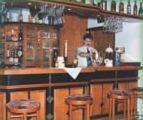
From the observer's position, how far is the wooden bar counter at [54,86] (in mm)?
4402

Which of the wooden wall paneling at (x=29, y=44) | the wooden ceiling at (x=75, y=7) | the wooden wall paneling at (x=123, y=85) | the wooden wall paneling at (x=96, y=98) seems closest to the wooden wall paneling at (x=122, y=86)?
the wooden wall paneling at (x=123, y=85)

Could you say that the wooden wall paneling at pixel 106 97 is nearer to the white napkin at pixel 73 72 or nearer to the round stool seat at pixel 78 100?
the white napkin at pixel 73 72

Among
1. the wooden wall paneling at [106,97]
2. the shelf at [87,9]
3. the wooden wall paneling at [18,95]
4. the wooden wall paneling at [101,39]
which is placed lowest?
the wooden wall paneling at [106,97]

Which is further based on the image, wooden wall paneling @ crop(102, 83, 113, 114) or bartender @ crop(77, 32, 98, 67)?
wooden wall paneling @ crop(102, 83, 113, 114)

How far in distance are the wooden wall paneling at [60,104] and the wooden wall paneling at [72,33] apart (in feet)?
9.57

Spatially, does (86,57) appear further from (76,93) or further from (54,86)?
(54,86)

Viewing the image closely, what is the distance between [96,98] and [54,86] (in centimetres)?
118

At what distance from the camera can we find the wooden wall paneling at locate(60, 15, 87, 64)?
25.8 feet

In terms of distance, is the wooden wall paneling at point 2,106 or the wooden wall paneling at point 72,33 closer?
the wooden wall paneling at point 2,106

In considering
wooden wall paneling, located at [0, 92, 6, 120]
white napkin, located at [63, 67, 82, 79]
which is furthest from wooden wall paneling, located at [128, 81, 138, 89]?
wooden wall paneling, located at [0, 92, 6, 120]

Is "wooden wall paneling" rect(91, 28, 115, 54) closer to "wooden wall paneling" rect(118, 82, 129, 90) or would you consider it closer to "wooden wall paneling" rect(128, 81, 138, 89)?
"wooden wall paneling" rect(128, 81, 138, 89)

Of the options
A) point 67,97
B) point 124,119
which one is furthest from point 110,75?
point 67,97

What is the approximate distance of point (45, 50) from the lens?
7.68 metres

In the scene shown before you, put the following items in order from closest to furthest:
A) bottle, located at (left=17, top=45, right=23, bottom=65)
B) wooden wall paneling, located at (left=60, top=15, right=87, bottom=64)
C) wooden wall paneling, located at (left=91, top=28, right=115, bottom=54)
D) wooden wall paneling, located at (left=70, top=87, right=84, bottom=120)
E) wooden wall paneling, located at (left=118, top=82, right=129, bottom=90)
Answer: wooden wall paneling, located at (left=70, top=87, right=84, bottom=120), wooden wall paneling, located at (left=118, top=82, right=129, bottom=90), bottle, located at (left=17, top=45, right=23, bottom=65), wooden wall paneling, located at (left=60, top=15, right=87, bottom=64), wooden wall paneling, located at (left=91, top=28, right=115, bottom=54)
